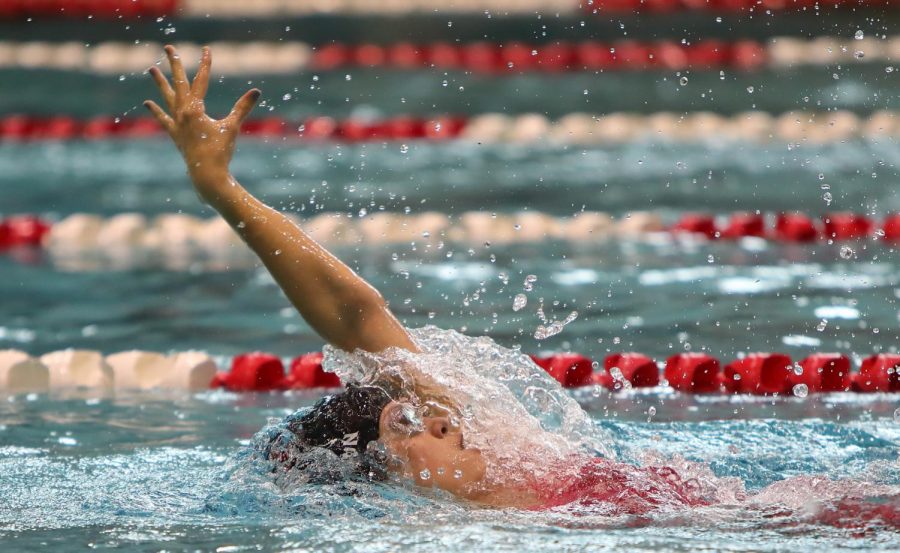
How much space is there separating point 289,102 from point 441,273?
3.42 m

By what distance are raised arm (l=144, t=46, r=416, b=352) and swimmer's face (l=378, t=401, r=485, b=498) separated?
0.54ft

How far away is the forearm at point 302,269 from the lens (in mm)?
2160

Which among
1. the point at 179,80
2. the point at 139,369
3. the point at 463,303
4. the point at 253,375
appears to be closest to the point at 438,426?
the point at 179,80

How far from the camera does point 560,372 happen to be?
3443 millimetres

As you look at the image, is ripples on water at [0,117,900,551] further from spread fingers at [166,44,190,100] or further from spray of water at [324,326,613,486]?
spread fingers at [166,44,190,100]

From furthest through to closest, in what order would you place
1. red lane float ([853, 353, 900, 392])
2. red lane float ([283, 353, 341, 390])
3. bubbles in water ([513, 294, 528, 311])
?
bubbles in water ([513, 294, 528, 311])
red lane float ([283, 353, 341, 390])
red lane float ([853, 353, 900, 392])

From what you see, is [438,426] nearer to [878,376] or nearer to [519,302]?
[878,376]

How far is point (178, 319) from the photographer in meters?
4.20

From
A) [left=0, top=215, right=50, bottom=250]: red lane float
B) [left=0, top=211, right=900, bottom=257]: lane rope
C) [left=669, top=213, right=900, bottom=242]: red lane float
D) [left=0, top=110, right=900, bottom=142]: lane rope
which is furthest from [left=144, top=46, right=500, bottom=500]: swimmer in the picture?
[left=0, top=110, right=900, bottom=142]: lane rope

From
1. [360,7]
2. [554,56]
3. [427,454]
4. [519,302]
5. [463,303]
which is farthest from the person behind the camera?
[360,7]

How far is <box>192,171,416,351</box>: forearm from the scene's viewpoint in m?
2.16

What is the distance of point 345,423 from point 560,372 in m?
1.39

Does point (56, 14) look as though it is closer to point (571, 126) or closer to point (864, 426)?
point (571, 126)

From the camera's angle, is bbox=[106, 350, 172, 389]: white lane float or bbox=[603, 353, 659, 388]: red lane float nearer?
bbox=[603, 353, 659, 388]: red lane float
